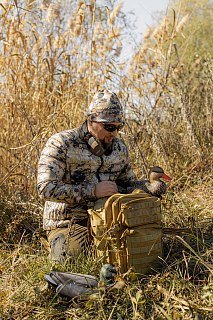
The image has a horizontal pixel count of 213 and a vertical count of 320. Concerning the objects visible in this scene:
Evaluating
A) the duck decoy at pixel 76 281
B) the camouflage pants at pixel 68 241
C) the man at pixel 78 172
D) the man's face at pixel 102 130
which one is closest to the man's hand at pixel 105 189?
the man at pixel 78 172

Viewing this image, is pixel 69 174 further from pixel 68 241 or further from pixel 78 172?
pixel 68 241

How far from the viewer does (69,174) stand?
13.4 ft

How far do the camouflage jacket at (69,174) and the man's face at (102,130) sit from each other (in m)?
0.07

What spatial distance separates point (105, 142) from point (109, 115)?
10.0 inches

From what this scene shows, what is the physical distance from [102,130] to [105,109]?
5.6 inches

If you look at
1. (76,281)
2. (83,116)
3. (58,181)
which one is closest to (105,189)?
(58,181)

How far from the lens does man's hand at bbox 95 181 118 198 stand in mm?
3844

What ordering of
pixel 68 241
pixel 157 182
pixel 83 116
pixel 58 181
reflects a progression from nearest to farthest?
pixel 68 241 → pixel 58 181 → pixel 157 182 → pixel 83 116

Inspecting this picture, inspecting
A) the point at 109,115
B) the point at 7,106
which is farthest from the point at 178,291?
the point at 7,106

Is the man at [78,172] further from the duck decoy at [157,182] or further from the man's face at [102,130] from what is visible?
the duck decoy at [157,182]

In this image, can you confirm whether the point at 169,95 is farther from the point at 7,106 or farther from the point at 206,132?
the point at 7,106

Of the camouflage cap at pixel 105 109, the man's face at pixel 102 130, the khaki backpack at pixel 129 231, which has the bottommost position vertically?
the khaki backpack at pixel 129 231

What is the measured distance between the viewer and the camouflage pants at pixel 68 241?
3.79m

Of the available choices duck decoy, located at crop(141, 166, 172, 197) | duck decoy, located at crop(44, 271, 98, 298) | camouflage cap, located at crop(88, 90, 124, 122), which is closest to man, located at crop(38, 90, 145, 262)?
camouflage cap, located at crop(88, 90, 124, 122)
